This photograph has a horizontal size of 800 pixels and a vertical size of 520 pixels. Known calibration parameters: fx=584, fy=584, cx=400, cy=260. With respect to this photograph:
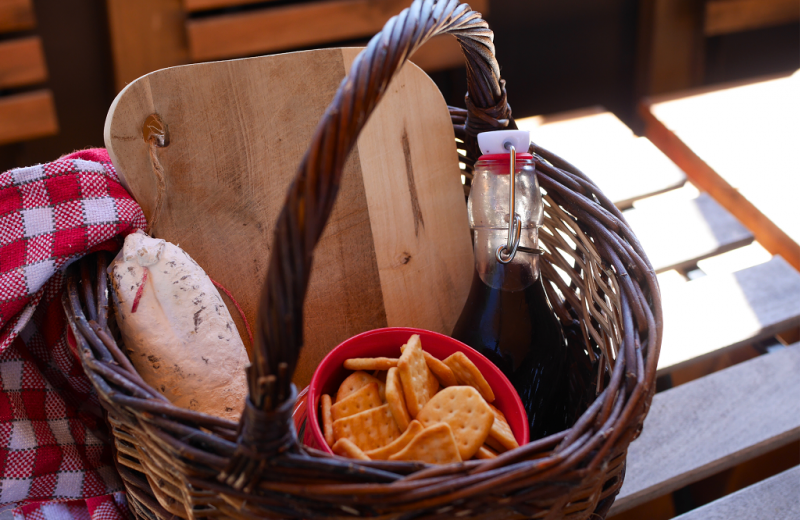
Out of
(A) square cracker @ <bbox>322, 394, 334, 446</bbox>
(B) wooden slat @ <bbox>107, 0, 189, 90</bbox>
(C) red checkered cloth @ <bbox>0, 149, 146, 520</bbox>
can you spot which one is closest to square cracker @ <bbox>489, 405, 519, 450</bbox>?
(A) square cracker @ <bbox>322, 394, 334, 446</bbox>

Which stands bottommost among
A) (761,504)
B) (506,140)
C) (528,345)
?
(761,504)

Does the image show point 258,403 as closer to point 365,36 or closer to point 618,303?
point 618,303

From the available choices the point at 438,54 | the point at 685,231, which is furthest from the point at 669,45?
the point at 685,231

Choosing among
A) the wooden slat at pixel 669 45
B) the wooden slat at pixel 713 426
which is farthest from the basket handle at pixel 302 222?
the wooden slat at pixel 669 45

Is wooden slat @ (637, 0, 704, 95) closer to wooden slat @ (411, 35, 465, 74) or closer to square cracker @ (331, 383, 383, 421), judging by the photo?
wooden slat @ (411, 35, 465, 74)

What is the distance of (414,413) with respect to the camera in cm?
47

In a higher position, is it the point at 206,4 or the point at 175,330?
the point at 206,4

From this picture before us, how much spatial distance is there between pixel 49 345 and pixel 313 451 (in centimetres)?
33

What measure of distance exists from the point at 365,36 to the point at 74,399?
4.49ft

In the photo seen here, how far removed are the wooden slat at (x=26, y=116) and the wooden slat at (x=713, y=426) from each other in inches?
56.5

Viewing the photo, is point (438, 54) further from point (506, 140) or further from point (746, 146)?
point (506, 140)

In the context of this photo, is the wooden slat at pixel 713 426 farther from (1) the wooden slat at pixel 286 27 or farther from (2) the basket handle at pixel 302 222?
(1) the wooden slat at pixel 286 27

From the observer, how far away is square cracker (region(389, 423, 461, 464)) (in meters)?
0.41

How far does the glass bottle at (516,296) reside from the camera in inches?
22.1
